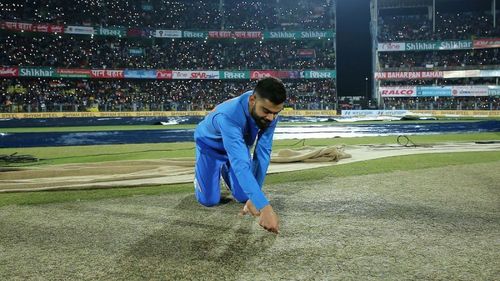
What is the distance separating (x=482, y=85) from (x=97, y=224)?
43.6 metres

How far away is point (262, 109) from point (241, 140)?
324mm

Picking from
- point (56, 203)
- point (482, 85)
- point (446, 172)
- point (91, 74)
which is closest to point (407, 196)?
point (446, 172)

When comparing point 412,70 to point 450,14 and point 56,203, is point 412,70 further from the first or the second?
point 56,203

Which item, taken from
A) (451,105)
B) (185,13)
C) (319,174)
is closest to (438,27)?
(451,105)

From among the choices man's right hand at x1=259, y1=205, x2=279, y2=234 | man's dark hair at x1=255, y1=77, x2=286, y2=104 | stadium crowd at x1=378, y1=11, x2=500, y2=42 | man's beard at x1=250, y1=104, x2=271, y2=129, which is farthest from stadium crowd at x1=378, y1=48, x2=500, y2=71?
man's right hand at x1=259, y1=205, x2=279, y2=234

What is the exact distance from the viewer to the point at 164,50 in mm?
44438

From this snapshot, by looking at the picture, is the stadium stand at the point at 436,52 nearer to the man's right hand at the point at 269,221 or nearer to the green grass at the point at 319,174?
the green grass at the point at 319,174

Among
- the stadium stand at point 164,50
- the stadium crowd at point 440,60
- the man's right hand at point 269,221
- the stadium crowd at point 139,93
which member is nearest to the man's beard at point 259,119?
the man's right hand at point 269,221

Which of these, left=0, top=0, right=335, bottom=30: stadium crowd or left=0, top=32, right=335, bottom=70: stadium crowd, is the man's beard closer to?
left=0, top=32, right=335, bottom=70: stadium crowd

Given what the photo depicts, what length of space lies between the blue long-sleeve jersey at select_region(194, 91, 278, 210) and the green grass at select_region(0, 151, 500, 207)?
1839 mm

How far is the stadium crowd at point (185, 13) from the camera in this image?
131 ft

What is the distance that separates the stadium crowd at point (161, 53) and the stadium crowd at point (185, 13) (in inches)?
74.8

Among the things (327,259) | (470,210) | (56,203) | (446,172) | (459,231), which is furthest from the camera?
(446,172)

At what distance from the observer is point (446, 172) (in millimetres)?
7543
